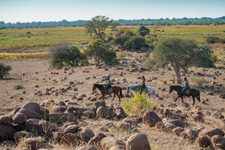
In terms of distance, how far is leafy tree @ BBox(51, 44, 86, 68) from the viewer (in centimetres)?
3721

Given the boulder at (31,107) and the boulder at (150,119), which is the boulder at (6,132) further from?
the boulder at (150,119)

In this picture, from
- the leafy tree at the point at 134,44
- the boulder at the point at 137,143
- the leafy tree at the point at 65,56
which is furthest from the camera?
the leafy tree at the point at 134,44

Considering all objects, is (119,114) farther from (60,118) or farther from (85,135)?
(85,135)

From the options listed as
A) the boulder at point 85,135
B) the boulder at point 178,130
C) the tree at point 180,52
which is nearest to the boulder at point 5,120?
the boulder at point 85,135

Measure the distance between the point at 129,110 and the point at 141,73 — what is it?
17761mm

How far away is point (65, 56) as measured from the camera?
3712 centimetres

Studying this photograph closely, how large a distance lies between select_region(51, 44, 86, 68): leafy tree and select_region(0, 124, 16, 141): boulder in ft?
103

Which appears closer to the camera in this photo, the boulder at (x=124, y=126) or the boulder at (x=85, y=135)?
the boulder at (x=85, y=135)

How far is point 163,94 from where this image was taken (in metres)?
18.8

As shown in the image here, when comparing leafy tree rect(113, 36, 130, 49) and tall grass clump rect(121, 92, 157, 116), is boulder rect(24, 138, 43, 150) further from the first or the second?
leafy tree rect(113, 36, 130, 49)

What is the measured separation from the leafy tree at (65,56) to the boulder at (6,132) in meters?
31.4

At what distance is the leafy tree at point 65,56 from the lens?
122 feet

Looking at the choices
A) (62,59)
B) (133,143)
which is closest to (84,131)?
(133,143)

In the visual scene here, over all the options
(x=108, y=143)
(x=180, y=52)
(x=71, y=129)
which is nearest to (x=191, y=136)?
(x=108, y=143)
